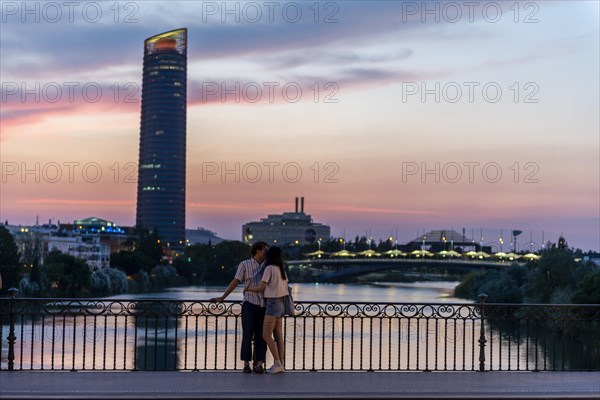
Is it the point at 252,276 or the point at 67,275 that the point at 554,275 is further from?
the point at 252,276

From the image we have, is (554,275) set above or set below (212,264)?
below

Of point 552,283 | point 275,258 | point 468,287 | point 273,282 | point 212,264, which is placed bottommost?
point 468,287

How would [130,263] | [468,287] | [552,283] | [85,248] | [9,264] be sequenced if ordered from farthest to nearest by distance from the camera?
[85,248]
[130,263]
[468,287]
[9,264]
[552,283]

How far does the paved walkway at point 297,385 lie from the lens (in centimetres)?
1304

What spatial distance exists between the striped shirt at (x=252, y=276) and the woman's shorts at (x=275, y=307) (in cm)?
18

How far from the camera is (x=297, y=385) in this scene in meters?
14.1

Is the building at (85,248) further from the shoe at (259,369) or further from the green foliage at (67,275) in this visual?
the shoe at (259,369)

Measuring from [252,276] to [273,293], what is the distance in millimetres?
413

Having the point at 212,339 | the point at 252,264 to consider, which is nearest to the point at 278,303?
the point at 252,264

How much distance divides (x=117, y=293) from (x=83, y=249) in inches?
2825

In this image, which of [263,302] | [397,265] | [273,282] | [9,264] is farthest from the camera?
[397,265]

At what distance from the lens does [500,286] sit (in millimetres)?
82688

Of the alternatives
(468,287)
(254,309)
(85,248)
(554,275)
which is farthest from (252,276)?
(85,248)

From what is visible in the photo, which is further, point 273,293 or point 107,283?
point 107,283
